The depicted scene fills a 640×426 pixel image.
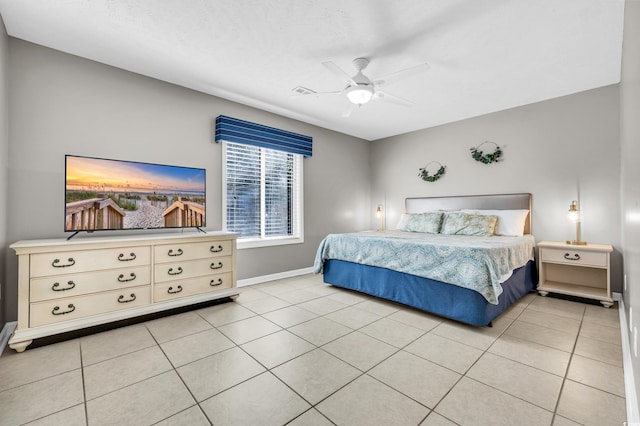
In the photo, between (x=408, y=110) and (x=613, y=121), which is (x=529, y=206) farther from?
(x=408, y=110)

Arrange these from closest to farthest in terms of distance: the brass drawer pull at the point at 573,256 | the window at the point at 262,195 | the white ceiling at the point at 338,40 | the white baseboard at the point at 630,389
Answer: the white baseboard at the point at 630,389, the white ceiling at the point at 338,40, the brass drawer pull at the point at 573,256, the window at the point at 262,195

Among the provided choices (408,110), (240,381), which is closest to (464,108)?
(408,110)

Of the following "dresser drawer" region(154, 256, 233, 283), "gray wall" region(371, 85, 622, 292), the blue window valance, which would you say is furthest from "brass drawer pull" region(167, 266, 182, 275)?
"gray wall" region(371, 85, 622, 292)

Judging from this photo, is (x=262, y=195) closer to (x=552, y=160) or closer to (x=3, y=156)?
(x=3, y=156)

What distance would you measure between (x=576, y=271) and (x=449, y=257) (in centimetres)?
235

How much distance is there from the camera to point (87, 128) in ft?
9.57

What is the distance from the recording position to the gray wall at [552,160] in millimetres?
3514

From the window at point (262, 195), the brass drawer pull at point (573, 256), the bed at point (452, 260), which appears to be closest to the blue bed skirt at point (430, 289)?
the bed at point (452, 260)

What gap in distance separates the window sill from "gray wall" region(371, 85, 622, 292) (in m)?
2.62

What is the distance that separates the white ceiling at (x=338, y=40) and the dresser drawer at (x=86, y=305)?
7.64 ft

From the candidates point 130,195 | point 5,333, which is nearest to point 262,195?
point 130,195

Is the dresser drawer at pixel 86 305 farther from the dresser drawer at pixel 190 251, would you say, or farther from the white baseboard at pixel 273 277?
the white baseboard at pixel 273 277

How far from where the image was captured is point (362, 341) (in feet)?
7.80

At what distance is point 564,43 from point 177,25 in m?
3.46
